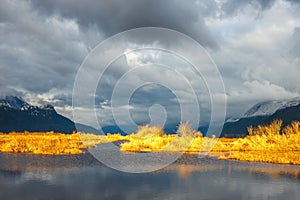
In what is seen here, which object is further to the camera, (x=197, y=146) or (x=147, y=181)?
(x=197, y=146)

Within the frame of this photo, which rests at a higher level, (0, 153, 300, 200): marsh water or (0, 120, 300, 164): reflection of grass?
(0, 120, 300, 164): reflection of grass

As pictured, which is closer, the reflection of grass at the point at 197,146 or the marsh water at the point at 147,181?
the marsh water at the point at 147,181

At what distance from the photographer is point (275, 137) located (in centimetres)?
8169

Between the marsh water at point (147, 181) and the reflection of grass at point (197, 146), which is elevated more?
the reflection of grass at point (197, 146)

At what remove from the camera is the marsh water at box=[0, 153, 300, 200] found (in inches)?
1319

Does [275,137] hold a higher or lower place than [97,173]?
higher

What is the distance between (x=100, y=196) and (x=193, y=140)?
5982 centimetres

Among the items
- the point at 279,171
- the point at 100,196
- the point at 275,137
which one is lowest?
the point at 100,196

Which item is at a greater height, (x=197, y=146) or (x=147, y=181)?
(x=197, y=146)

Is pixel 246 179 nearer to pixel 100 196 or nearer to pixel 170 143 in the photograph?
pixel 100 196

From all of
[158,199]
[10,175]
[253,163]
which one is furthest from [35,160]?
[253,163]

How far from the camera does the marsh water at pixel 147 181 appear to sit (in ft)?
110

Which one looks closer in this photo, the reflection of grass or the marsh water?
the marsh water

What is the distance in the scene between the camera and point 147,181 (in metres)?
40.5
